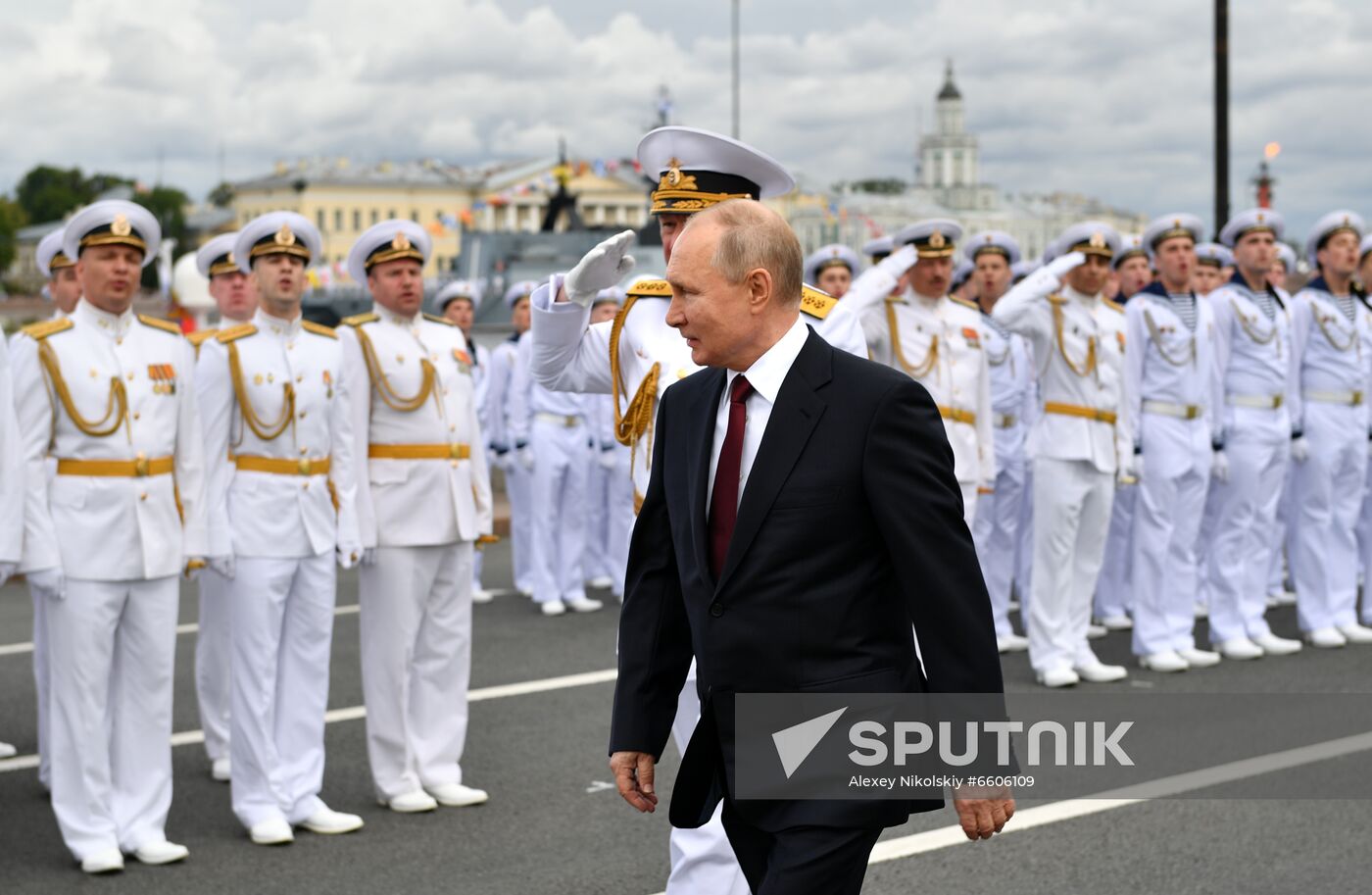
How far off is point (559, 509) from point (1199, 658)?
4.88 meters

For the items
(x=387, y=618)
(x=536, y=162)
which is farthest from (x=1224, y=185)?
(x=536, y=162)

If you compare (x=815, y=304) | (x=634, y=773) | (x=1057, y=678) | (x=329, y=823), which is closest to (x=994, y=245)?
(x=1057, y=678)

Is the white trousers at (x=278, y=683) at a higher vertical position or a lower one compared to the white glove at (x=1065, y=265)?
lower

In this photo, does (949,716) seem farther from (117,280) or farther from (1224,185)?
(1224,185)

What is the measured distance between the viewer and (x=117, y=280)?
6426mm

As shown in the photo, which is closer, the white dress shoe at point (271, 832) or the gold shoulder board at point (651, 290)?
the gold shoulder board at point (651, 290)

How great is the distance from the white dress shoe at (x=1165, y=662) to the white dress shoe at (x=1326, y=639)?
47.9 inches

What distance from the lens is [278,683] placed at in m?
6.80

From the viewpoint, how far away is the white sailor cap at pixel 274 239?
686cm

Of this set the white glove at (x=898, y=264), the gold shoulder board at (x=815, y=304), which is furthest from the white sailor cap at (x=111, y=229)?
the white glove at (x=898, y=264)

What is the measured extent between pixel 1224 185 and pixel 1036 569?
10.8 m

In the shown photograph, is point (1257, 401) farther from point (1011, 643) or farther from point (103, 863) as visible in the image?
point (103, 863)

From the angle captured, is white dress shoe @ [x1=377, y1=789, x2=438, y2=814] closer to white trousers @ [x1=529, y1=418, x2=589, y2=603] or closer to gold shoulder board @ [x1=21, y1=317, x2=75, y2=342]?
gold shoulder board @ [x1=21, y1=317, x2=75, y2=342]

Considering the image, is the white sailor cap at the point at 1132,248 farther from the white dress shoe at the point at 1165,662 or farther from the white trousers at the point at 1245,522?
the white dress shoe at the point at 1165,662
